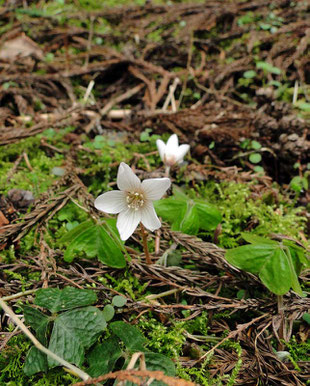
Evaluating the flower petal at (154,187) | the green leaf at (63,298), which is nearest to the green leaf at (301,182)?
the flower petal at (154,187)

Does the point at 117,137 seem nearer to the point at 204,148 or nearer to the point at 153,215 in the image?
the point at 204,148

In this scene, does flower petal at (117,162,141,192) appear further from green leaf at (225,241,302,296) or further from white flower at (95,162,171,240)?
green leaf at (225,241,302,296)

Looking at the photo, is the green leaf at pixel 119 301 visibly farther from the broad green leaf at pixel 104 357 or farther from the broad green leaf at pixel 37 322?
the broad green leaf at pixel 37 322

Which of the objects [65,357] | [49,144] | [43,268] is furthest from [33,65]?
[65,357]

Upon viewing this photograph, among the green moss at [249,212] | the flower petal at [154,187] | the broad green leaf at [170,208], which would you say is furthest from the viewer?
the green moss at [249,212]

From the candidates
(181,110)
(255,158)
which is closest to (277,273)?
(255,158)

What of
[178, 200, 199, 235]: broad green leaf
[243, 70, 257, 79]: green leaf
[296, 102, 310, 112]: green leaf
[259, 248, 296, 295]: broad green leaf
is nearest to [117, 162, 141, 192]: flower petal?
[178, 200, 199, 235]: broad green leaf

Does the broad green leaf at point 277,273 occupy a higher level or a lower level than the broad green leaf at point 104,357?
higher
